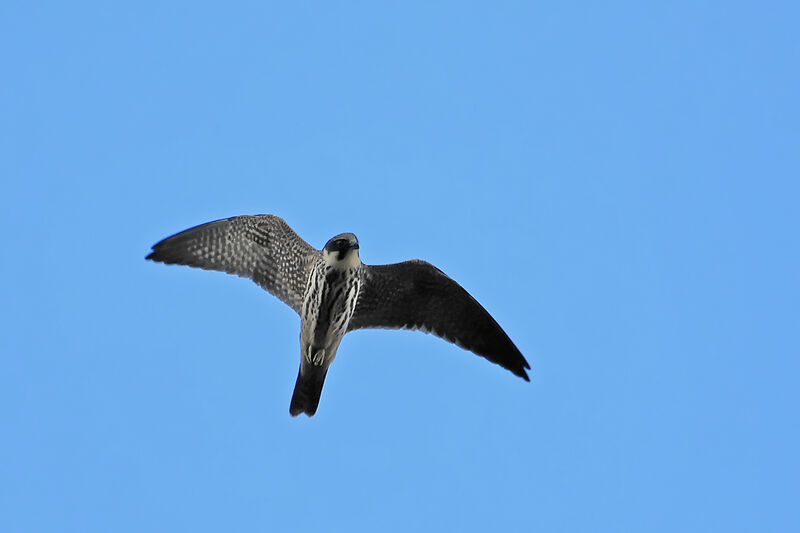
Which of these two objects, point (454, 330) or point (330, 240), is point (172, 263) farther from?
point (454, 330)

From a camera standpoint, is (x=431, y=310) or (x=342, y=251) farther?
(x=431, y=310)

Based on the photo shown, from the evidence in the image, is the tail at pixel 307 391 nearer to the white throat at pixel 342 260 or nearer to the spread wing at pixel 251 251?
the spread wing at pixel 251 251

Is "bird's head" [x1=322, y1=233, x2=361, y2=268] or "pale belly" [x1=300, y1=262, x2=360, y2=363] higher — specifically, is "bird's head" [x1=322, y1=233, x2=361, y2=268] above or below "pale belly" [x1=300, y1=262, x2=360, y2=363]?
above

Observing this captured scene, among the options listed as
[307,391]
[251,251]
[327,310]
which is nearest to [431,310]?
[327,310]

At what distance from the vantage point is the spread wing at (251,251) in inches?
467

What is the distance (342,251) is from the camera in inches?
432

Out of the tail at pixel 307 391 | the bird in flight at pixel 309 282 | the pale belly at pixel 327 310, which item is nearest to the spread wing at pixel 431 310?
the bird in flight at pixel 309 282

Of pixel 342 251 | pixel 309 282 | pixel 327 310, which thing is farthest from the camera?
pixel 309 282

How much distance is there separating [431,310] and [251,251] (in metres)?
2.41

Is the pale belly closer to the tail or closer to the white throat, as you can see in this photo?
the white throat

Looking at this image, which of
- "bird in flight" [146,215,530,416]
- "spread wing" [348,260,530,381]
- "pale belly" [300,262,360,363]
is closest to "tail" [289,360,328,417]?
"bird in flight" [146,215,530,416]

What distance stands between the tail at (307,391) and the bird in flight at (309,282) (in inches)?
0.5

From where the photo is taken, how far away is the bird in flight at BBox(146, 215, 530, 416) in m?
11.7

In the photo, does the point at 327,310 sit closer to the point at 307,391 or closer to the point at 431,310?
the point at 307,391
